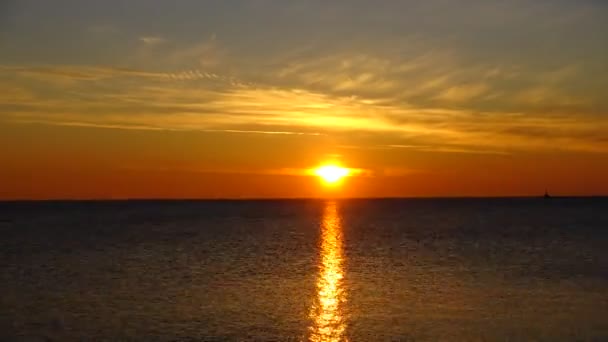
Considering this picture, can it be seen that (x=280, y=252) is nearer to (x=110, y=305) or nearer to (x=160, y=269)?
(x=160, y=269)

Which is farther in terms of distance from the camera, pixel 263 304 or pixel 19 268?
pixel 19 268

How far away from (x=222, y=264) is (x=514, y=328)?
41252mm

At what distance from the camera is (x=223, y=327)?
39594 millimetres

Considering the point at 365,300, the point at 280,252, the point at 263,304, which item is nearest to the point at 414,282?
the point at 365,300

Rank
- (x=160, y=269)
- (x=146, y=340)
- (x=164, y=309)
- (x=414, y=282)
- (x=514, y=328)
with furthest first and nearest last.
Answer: (x=160, y=269), (x=414, y=282), (x=164, y=309), (x=514, y=328), (x=146, y=340)

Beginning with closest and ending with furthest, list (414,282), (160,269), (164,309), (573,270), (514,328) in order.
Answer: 1. (514,328)
2. (164,309)
3. (414,282)
4. (573,270)
5. (160,269)

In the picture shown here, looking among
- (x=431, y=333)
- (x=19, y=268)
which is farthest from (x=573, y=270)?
(x=19, y=268)

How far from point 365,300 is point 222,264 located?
96.8ft

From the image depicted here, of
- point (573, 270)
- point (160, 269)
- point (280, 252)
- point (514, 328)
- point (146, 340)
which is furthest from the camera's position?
point (280, 252)

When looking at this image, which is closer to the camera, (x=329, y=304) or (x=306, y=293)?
(x=329, y=304)

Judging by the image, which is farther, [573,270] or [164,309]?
[573,270]

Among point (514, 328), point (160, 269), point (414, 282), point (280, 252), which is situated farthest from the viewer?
point (280, 252)

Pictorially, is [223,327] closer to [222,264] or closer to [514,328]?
[514,328]

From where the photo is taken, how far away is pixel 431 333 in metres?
37.6
